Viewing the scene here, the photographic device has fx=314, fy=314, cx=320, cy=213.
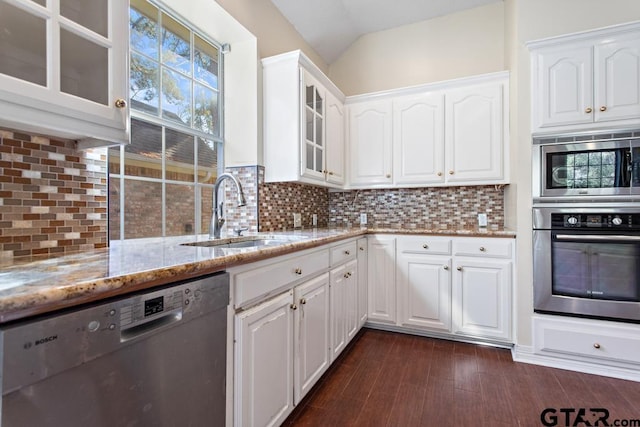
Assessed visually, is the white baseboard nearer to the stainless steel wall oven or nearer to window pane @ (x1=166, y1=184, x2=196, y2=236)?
the stainless steel wall oven

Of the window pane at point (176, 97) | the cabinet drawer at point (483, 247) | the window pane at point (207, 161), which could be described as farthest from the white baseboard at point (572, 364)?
the window pane at point (176, 97)

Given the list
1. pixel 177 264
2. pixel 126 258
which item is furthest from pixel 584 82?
pixel 126 258

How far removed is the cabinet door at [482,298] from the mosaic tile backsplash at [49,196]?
2.46 metres

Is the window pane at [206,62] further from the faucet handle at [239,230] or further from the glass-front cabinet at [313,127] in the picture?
the faucet handle at [239,230]

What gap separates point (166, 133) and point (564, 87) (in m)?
2.71

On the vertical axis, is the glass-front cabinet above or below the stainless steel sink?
above

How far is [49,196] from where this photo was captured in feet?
3.94

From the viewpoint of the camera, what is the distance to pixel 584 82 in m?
2.16

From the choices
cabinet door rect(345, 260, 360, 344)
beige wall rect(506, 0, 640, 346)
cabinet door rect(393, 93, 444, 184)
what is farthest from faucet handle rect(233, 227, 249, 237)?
beige wall rect(506, 0, 640, 346)

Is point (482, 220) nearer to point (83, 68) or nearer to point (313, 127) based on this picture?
point (313, 127)

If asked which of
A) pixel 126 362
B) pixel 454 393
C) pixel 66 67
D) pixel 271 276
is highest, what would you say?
pixel 66 67

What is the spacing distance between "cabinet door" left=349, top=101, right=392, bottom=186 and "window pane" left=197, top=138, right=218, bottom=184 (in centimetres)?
141

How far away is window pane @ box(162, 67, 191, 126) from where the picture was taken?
76.0 inches

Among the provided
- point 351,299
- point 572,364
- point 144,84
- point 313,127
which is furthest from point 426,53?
point 572,364
